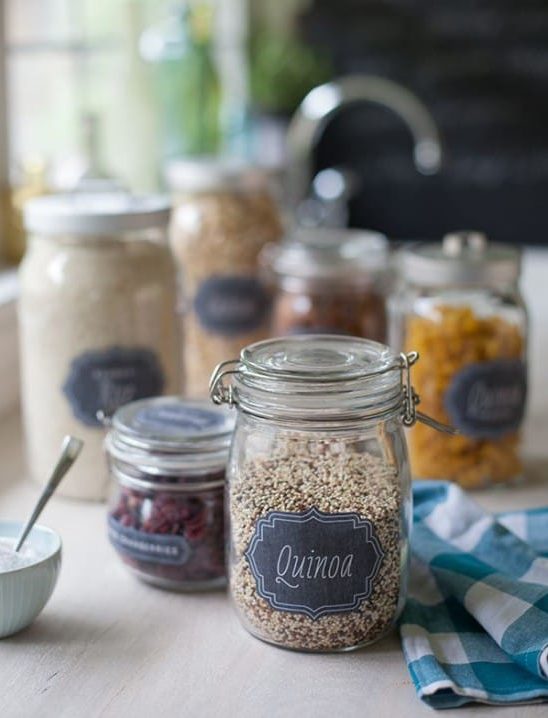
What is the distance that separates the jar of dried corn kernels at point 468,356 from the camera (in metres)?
1.13

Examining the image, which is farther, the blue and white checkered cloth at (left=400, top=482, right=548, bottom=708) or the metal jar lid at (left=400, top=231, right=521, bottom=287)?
the metal jar lid at (left=400, top=231, right=521, bottom=287)

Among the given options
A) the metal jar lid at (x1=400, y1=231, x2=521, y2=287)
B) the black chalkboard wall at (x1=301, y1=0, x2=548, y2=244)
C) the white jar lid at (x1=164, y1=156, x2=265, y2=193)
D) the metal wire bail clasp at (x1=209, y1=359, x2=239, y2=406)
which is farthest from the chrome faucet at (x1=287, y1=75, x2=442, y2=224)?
the metal wire bail clasp at (x1=209, y1=359, x2=239, y2=406)

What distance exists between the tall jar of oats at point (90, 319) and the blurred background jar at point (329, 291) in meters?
0.19

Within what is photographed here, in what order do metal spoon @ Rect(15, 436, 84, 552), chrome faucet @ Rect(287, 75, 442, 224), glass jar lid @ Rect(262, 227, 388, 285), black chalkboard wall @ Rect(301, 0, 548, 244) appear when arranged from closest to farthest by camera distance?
metal spoon @ Rect(15, 436, 84, 552) → glass jar lid @ Rect(262, 227, 388, 285) → chrome faucet @ Rect(287, 75, 442, 224) → black chalkboard wall @ Rect(301, 0, 548, 244)

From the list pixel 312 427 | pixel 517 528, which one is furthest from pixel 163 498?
pixel 517 528

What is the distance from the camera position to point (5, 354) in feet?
4.58

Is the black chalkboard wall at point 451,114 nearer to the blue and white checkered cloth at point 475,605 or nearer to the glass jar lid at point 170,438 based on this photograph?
the blue and white checkered cloth at point 475,605

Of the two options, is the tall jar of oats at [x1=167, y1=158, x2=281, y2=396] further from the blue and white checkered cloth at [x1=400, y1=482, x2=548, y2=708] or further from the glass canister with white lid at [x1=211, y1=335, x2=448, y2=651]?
the glass canister with white lid at [x1=211, y1=335, x2=448, y2=651]

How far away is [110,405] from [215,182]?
0.40 meters

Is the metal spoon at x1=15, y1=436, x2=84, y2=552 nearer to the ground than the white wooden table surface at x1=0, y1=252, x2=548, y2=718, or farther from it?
farther from it

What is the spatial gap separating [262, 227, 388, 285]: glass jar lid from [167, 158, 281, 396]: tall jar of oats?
63mm

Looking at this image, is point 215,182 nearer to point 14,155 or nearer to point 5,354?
point 5,354

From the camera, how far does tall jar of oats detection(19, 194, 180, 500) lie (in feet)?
3.53

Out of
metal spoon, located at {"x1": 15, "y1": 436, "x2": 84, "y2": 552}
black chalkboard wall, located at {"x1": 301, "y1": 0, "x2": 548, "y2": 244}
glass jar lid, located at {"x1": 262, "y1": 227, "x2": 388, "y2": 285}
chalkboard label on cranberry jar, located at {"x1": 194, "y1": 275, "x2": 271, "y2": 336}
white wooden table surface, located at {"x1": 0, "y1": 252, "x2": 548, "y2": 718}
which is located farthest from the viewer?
black chalkboard wall, located at {"x1": 301, "y1": 0, "x2": 548, "y2": 244}
